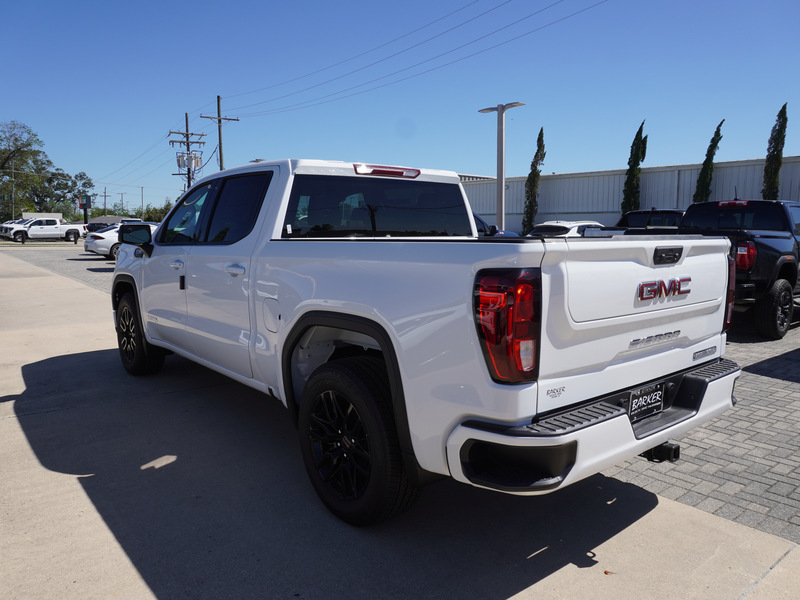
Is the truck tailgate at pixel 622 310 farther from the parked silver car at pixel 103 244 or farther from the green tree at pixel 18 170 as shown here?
the green tree at pixel 18 170

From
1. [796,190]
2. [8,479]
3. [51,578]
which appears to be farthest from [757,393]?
[796,190]

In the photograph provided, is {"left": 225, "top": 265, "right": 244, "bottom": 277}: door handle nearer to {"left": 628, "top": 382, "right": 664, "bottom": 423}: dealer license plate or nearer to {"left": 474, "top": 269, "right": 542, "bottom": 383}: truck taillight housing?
{"left": 474, "top": 269, "right": 542, "bottom": 383}: truck taillight housing

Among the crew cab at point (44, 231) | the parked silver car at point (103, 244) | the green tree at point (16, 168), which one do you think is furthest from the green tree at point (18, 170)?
the parked silver car at point (103, 244)

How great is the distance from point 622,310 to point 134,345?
16.4 feet

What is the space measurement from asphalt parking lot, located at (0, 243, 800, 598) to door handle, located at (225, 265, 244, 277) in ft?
4.13

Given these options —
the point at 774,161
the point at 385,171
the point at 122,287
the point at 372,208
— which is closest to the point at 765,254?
the point at 385,171

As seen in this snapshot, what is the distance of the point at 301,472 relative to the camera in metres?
3.90

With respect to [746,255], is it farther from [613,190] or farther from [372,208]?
[613,190]

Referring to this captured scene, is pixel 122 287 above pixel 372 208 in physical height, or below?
below

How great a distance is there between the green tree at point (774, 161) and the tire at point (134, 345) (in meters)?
23.4

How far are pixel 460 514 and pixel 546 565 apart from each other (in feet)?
2.05

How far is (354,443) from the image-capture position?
3082 mm

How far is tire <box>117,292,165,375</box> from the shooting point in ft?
19.3

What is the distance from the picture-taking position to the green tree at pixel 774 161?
884 inches
